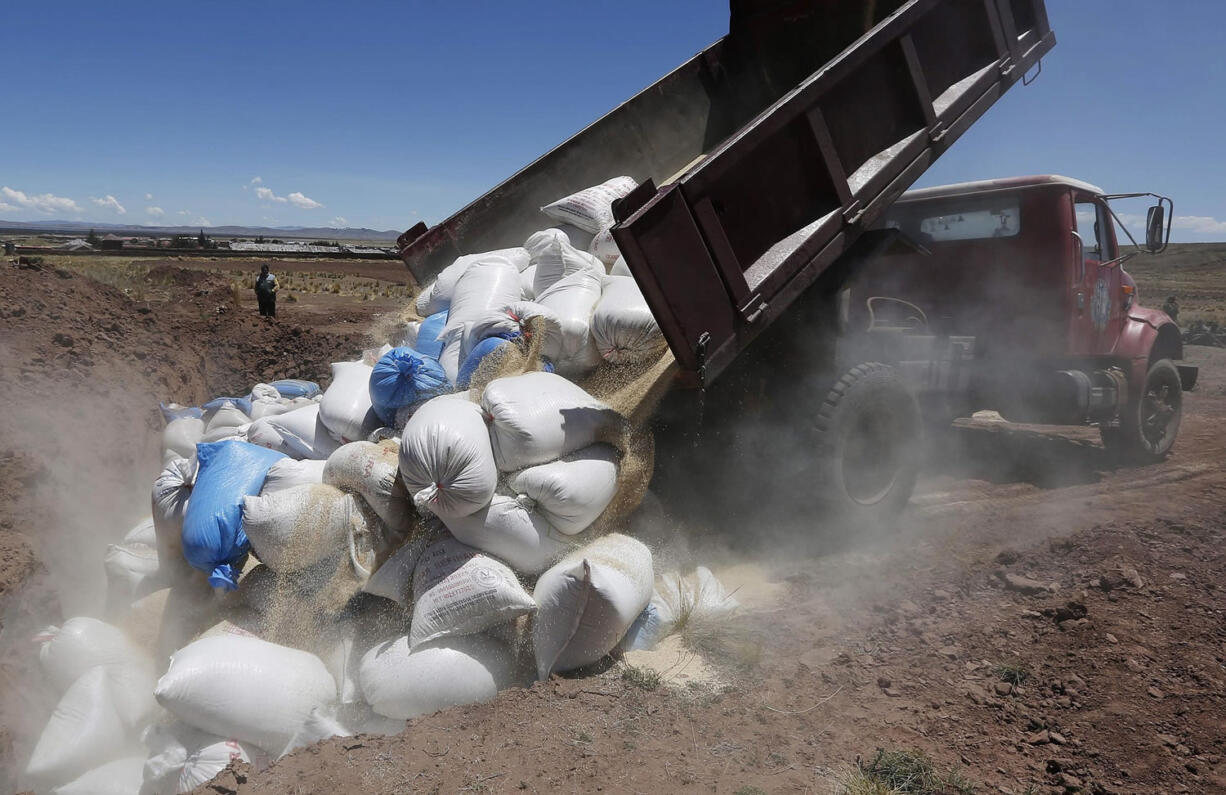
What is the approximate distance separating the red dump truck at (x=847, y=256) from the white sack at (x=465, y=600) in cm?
117

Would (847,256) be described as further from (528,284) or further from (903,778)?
(903,778)

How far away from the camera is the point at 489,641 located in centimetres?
289

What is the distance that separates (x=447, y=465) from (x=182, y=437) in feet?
10.7

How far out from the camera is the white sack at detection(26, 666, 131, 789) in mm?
2555

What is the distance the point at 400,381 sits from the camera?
344cm

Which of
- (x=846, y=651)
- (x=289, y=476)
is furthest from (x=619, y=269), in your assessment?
(x=846, y=651)

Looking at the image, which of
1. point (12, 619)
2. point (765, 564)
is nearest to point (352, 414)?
point (12, 619)

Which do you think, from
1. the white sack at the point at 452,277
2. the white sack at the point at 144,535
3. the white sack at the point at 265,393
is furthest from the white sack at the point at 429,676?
the white sack at the point at 265,393

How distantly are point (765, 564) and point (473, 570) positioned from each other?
180cm

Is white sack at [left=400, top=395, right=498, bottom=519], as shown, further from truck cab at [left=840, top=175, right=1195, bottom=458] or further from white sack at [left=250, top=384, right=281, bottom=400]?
truck cab at [left=840, top=175, right=1195, bottom=458]

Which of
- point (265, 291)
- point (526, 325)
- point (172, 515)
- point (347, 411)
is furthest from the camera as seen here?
point (265, 291)

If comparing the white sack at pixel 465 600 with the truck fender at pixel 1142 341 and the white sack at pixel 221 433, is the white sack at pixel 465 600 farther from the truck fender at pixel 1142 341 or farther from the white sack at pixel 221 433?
the truck fender at pixel 1142 341

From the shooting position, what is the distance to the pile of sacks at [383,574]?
8.59 feet

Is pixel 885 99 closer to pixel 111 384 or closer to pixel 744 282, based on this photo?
pixel 744 282
